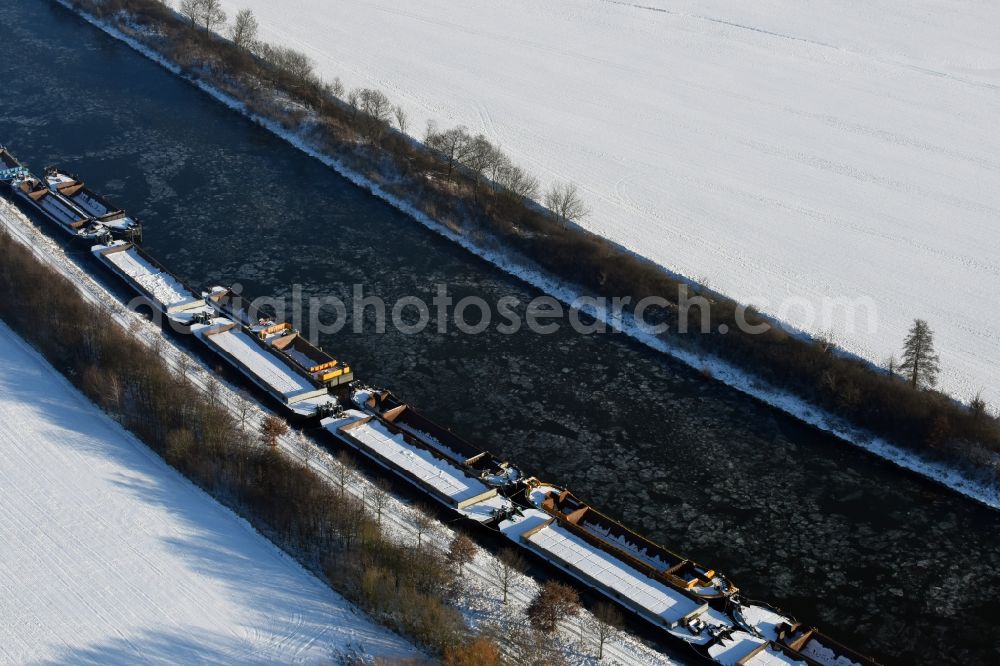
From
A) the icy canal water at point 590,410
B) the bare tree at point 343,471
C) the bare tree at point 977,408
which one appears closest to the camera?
the icy canal water at point 590,410

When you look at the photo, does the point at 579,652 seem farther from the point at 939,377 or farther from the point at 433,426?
the point at 939,377

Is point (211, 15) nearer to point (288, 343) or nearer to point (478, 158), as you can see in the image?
point (478, 158)

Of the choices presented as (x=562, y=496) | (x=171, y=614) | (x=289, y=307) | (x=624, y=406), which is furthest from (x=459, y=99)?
(x=171, y=614)

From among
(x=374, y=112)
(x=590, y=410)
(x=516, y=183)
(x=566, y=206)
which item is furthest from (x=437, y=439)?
(x=374, y=112)

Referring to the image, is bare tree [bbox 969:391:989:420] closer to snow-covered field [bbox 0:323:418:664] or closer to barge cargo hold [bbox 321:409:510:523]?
barge cargo hold [bbox 321:409:510:523]

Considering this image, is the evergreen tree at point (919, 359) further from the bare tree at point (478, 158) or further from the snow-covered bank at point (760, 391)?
the bare tree at point (478, 158)

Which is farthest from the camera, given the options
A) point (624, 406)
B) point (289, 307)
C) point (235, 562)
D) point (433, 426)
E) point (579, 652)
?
point (289, 307)

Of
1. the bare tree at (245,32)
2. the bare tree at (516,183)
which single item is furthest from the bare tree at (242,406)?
the bare tree at (245,32)
